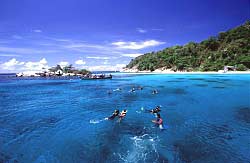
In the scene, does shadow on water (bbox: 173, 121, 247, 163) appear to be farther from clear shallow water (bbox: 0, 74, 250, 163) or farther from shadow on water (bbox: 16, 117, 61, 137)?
shadow on water (bbox: 16, 117, 61, 137)

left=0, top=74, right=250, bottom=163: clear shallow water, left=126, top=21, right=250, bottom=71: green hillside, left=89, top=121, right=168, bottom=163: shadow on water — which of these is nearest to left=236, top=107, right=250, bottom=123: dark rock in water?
left=0, top=74, right=250, bottom=163: clear shallow water

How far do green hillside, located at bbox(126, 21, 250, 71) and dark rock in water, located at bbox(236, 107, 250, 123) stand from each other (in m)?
89.4

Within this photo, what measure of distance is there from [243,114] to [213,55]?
116631mm

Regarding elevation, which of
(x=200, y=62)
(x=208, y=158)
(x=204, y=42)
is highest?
(x=204, y=42)

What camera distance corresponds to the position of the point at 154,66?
174 metres

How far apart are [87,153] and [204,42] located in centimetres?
15918

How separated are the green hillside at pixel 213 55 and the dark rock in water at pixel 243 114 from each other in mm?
89378

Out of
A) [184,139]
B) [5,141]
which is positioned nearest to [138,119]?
[184,139]

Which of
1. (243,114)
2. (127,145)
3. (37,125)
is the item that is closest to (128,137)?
(127,145)

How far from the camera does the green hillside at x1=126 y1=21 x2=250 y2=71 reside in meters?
113

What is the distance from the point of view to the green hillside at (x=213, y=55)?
113 meters

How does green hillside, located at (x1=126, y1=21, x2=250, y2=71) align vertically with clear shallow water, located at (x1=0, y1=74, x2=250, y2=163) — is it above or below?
above

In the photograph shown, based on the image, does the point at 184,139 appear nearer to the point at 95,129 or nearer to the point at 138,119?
the point at 138,119

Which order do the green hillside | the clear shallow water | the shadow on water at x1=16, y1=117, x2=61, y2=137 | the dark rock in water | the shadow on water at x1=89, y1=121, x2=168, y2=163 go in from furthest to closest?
the green hillside, the dark rock in water, the shadow on water at x1=16, y1=117, x2=61, y2=137, the clear shallow water, the shadow on water at x1=89, y1=121, x2=168, y2=163
